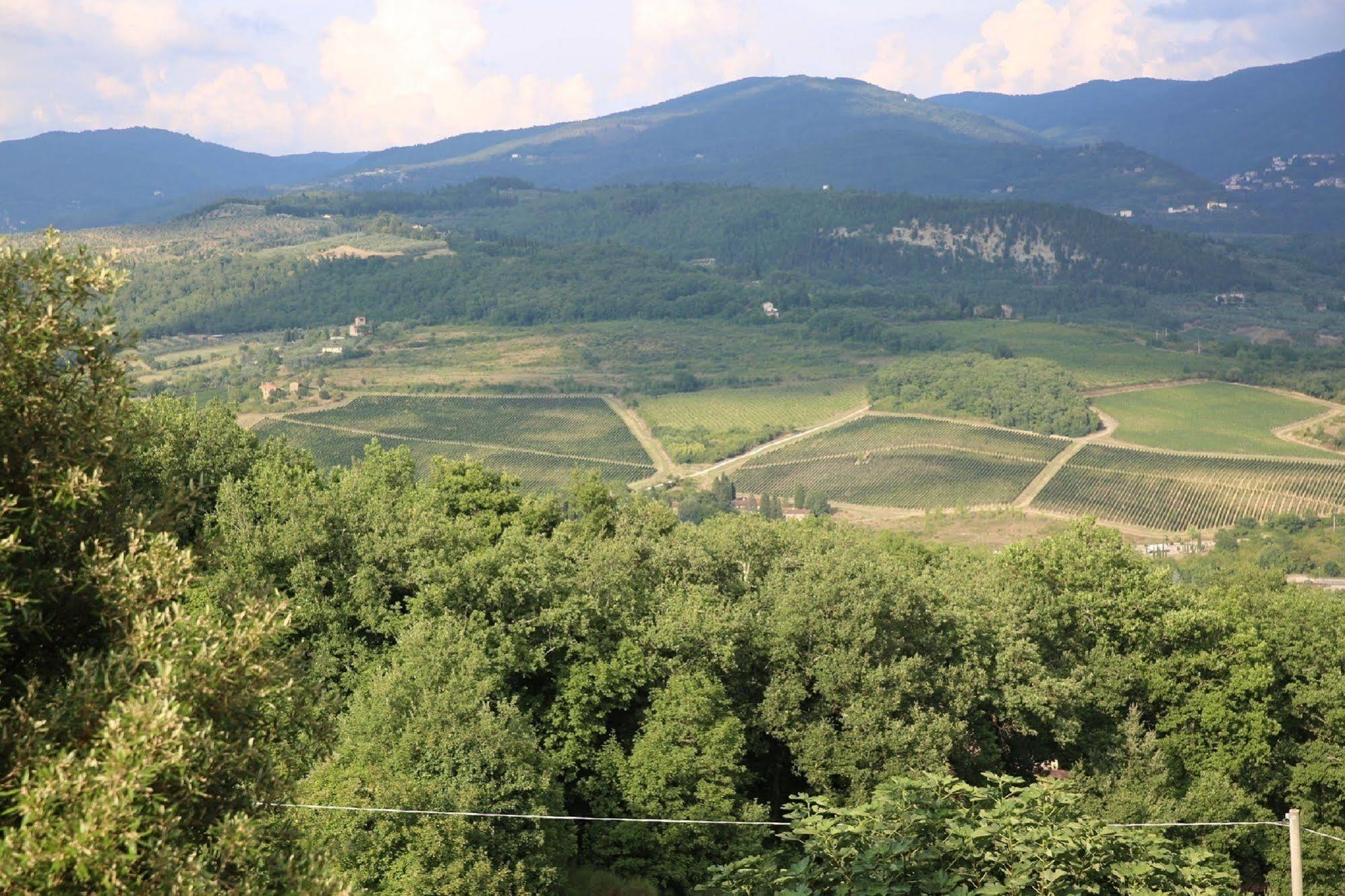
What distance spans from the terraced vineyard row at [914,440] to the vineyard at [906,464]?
0.27 ft

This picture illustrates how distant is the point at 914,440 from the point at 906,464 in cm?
1121

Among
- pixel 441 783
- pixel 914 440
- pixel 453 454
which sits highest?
pixel 441 783

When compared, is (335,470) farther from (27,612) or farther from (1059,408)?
(1059,408)

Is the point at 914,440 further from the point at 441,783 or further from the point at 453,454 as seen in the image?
the point at 441,783

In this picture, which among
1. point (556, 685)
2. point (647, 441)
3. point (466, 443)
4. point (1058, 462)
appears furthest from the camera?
point (647, 441)

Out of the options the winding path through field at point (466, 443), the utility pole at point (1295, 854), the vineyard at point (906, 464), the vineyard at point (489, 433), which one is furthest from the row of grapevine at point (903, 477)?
the utility pole at point (1295, 854)

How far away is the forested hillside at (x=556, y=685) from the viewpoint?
10.6 meters

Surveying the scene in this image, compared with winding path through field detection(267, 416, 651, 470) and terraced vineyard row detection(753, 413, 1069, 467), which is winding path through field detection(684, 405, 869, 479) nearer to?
terraced vineyard row detection(753, 413, 1069, 467)

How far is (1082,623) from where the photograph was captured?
39.0m

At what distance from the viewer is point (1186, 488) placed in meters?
125

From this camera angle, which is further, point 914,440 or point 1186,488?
point 914,440

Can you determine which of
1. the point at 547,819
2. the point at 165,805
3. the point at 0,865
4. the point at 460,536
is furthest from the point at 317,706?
the point at 460,536

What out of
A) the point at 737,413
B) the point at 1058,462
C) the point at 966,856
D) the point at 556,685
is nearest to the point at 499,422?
the point at 737,413

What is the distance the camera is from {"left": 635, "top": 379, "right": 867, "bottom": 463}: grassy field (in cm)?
14275
